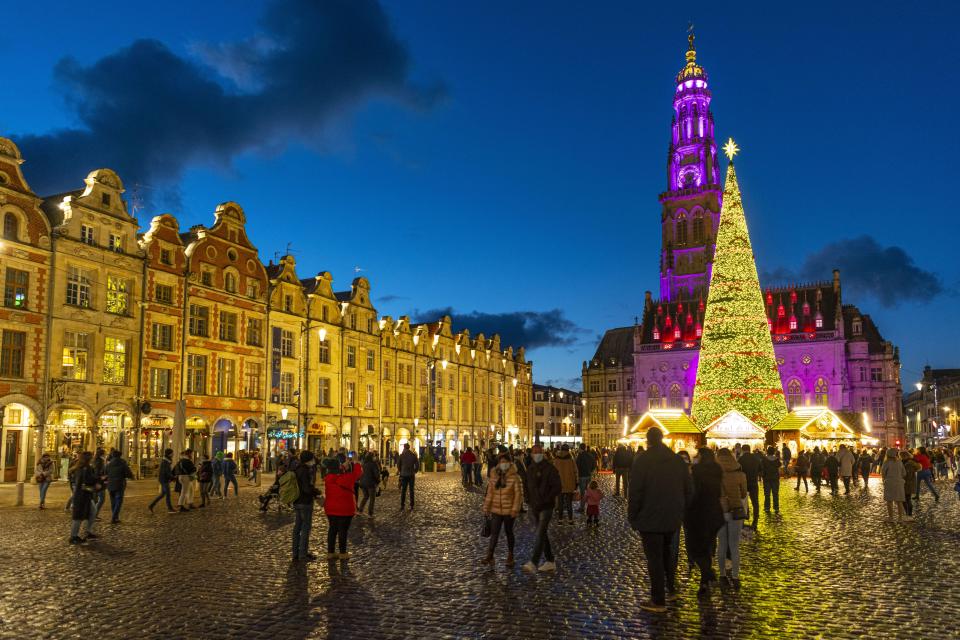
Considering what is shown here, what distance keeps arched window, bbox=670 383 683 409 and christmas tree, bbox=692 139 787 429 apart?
5057 cm

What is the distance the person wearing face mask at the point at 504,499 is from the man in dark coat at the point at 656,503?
3332 millimetres

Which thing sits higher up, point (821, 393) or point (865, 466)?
point (821, 393)

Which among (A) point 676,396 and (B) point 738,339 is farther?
(A) point 676,396

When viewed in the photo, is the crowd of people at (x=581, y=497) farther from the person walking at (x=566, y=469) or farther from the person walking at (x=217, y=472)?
the person walking at (x=217, y=472)

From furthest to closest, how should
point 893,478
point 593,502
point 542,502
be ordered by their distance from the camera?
point 893,478
point 593,502
point 542,502

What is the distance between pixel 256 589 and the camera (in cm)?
1096

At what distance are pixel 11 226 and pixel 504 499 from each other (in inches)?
1197

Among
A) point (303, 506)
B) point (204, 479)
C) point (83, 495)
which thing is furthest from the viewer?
point (204, 479)

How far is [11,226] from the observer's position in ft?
Result: 114

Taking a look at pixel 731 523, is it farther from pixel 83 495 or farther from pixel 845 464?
pixel 845 464

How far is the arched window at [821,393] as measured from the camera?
88.9m

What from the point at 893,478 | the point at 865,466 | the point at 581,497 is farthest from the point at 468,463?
the point at 893,478

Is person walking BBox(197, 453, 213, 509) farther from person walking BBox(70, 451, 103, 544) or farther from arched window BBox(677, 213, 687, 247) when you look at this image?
arched window BBox(677, 213, 687, 247)

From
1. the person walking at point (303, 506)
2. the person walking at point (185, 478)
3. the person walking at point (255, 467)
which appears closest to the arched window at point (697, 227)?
the person walking at point (255, 467)
